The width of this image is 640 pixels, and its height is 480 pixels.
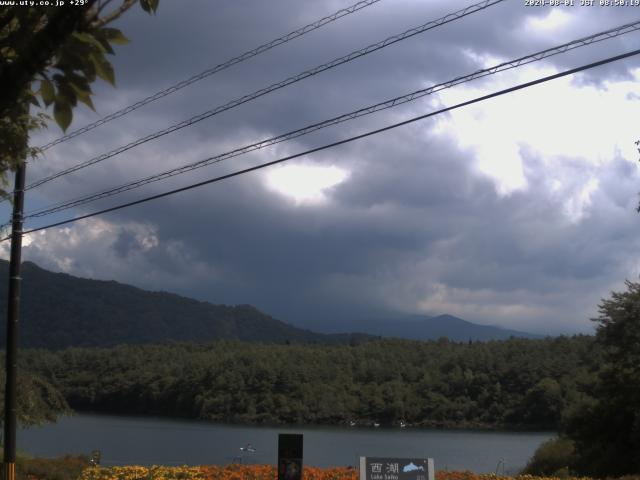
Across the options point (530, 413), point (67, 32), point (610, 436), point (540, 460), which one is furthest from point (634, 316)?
point (530, 413)

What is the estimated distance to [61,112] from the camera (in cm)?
376

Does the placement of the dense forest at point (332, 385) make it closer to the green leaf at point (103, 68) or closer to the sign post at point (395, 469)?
the sign post at point (395, 469)

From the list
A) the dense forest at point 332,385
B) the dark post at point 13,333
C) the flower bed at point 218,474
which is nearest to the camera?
the dark post at point 13,333

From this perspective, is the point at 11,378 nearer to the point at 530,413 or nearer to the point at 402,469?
the point at 402,469

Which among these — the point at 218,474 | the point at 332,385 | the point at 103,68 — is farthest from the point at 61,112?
the point at 332,385

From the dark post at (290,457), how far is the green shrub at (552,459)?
16.6 m

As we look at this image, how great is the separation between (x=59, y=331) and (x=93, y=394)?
10569 cm

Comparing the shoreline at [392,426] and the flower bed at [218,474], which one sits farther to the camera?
the shoreline at [392,426]

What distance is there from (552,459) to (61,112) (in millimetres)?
27907

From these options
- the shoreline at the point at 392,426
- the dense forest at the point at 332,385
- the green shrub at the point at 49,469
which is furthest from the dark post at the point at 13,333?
the dense forest at the point at 332,385

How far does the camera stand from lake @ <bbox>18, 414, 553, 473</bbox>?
1302 inches

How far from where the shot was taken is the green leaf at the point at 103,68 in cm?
370

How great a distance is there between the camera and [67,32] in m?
3.62

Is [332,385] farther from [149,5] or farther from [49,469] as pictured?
[149,5]
